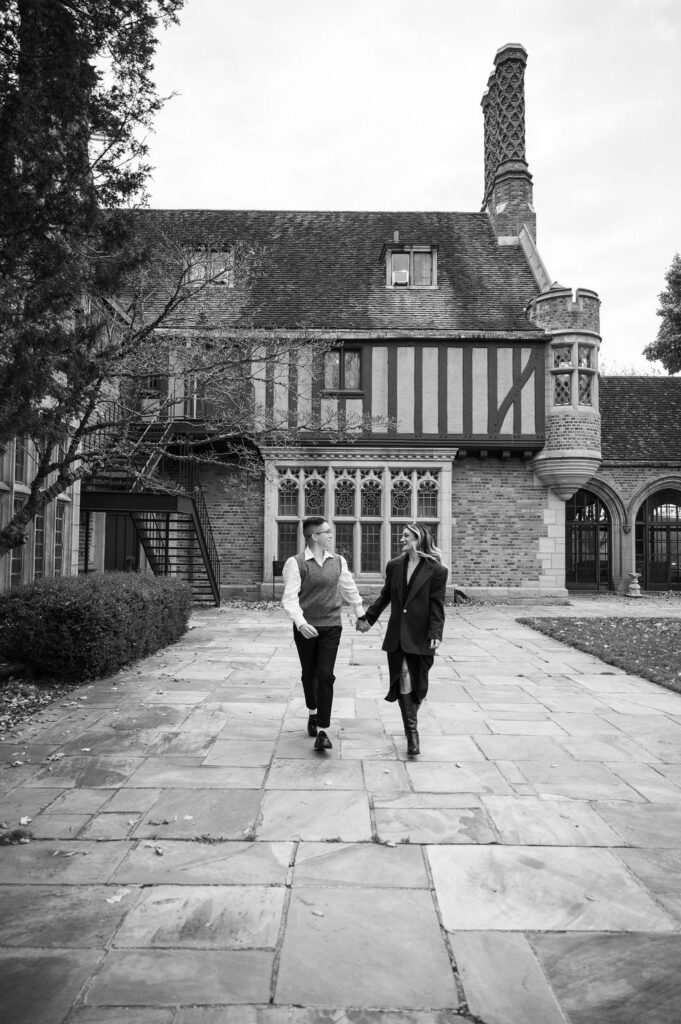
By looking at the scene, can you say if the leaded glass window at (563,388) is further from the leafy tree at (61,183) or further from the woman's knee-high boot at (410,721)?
the woman's knee-high boot at (410,721)

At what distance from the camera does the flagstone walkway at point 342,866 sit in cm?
239

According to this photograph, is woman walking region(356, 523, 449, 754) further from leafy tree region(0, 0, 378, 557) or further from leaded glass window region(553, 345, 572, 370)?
leaded glass window region(553, 345, 572, 370)

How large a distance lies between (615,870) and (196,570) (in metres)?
13.8

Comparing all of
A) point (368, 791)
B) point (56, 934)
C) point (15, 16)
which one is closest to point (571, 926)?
point (368, 791)

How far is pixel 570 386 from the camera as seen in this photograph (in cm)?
1703

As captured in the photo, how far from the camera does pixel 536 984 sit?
2.46 m

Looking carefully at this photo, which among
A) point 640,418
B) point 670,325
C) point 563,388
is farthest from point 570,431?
point 670,325

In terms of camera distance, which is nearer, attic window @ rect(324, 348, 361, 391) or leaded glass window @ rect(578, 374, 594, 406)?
attic window @ rect(324, 348, 361, 391)

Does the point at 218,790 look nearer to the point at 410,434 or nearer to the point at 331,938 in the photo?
the point at 331,938

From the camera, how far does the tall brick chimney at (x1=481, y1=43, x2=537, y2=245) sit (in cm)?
1933

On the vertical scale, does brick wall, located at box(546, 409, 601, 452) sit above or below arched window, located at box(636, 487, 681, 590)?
above

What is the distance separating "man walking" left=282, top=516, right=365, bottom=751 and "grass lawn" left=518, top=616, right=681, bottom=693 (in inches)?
157

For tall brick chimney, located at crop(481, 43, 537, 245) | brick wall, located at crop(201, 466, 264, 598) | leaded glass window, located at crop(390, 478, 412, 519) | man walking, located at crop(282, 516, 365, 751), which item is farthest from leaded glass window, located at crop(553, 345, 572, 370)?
man walking, located at crop(282, 516, 365, 751)

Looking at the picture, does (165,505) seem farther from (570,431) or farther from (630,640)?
(570,431)
